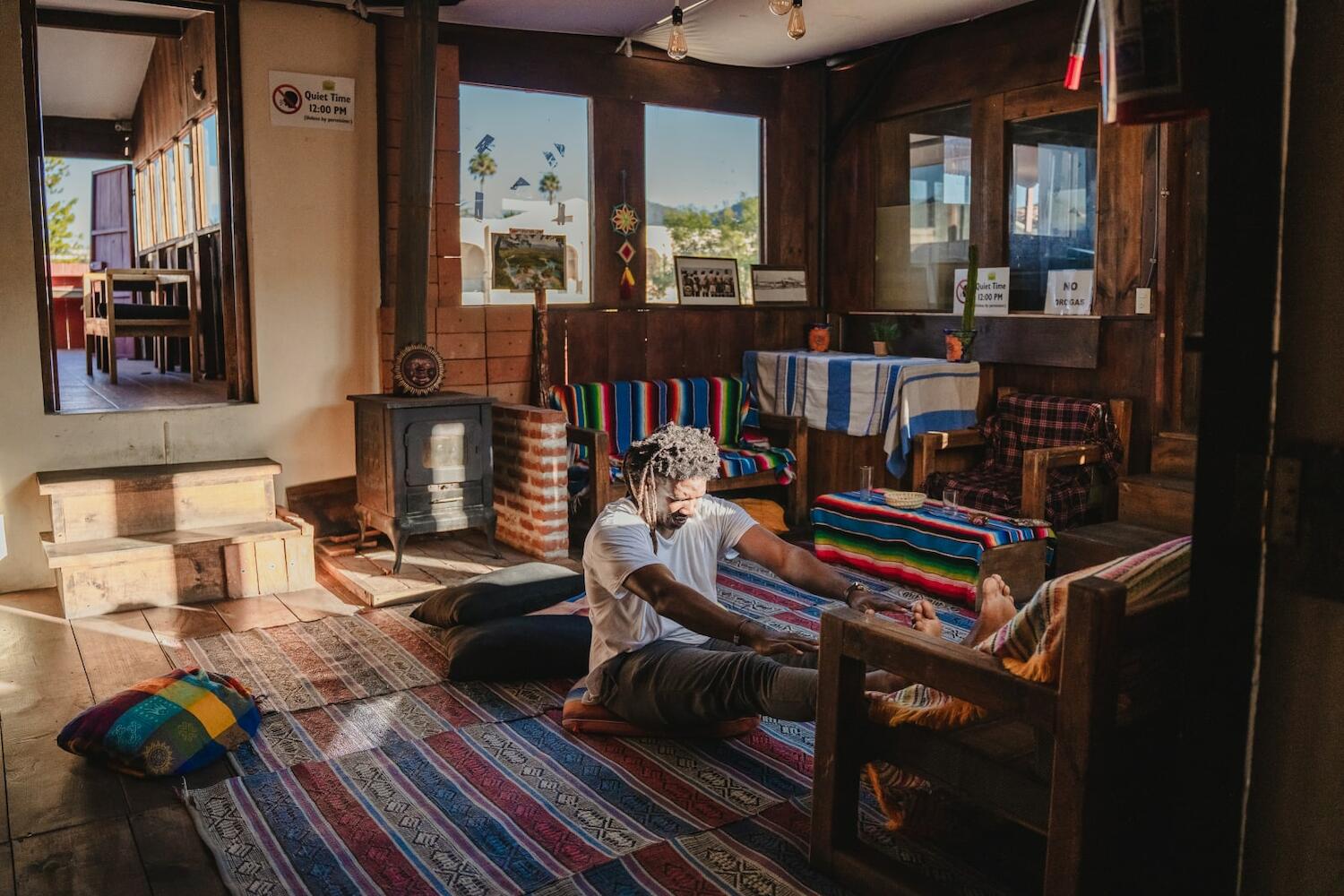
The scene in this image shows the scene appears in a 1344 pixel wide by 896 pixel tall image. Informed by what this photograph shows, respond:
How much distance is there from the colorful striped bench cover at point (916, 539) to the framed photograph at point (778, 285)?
200 centimetres

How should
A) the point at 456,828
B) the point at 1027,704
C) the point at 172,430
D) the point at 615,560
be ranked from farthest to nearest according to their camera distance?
the point at 172,430
the point at 615,560
the point at 456,828
the point at 1027,704

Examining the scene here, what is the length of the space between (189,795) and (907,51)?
5.84 m

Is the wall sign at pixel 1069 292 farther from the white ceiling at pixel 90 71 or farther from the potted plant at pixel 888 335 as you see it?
the white ceiling at pixel 90 71

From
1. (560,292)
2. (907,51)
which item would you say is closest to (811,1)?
(907,51)

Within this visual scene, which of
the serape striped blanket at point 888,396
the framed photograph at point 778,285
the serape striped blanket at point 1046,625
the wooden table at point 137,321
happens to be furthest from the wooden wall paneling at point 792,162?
the serape striped blanket at point 1046,625

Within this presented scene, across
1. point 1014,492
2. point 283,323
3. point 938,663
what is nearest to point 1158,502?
point 1014,492

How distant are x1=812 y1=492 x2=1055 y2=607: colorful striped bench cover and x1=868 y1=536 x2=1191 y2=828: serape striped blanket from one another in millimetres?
2533

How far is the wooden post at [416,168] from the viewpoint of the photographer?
17.8 ft

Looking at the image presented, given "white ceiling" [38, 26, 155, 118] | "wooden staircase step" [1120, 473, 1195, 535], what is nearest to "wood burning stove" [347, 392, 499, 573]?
"wooden staircase step" [1120, 473, 1195, 535]

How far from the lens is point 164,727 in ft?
10.5

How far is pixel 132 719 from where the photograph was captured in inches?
127

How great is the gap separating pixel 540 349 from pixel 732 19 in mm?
2101

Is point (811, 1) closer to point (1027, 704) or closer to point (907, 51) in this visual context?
point (907, 51)

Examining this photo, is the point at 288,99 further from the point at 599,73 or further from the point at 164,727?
the point at 164,727
